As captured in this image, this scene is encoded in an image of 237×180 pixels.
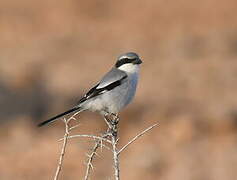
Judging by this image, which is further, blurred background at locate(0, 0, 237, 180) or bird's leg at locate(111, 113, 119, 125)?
blurred background at locate(0, 0, 237, 180)

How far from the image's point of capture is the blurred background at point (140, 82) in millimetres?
10938

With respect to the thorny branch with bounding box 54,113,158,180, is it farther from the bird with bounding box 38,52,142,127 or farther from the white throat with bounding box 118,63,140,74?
the white throat with bounding box 118,63,140,74

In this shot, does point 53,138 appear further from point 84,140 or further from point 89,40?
point 89,40

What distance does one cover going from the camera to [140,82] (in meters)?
14.5

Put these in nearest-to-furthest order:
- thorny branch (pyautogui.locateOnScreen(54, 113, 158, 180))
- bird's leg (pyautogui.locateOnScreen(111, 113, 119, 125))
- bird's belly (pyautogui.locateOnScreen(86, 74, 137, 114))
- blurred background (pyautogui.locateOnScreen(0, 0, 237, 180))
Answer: thorny branch (pyautogui.locateOnScreen(54, 113, 158, 180)), bird's leg (pyautogui.locateOnScreen(111, 113, 119, 125)), bird's belly (pyautogui.locateOnScreen(86, 74, 137, 114)), blurred background (pyautogui.locateOnScreen(0, 0, 237, 180))

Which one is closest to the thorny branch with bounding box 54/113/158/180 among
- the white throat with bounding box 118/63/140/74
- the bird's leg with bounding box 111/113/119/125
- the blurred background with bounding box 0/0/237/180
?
the bird's leg with bounding box 111/113/119/125

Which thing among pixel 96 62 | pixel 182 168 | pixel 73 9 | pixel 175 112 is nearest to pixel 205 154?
pixel 182 168

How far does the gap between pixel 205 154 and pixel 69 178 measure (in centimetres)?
172

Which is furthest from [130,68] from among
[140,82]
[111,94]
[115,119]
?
[140,82]

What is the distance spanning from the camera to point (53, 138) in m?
12.0

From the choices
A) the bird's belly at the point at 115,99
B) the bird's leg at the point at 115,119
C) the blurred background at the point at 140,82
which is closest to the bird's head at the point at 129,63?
the bird's belly at the point at 115,99

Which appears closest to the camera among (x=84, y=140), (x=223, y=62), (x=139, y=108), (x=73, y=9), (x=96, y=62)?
(x=84, y=140)

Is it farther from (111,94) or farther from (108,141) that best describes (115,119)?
(108,141)

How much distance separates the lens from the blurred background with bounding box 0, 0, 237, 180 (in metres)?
10.9
